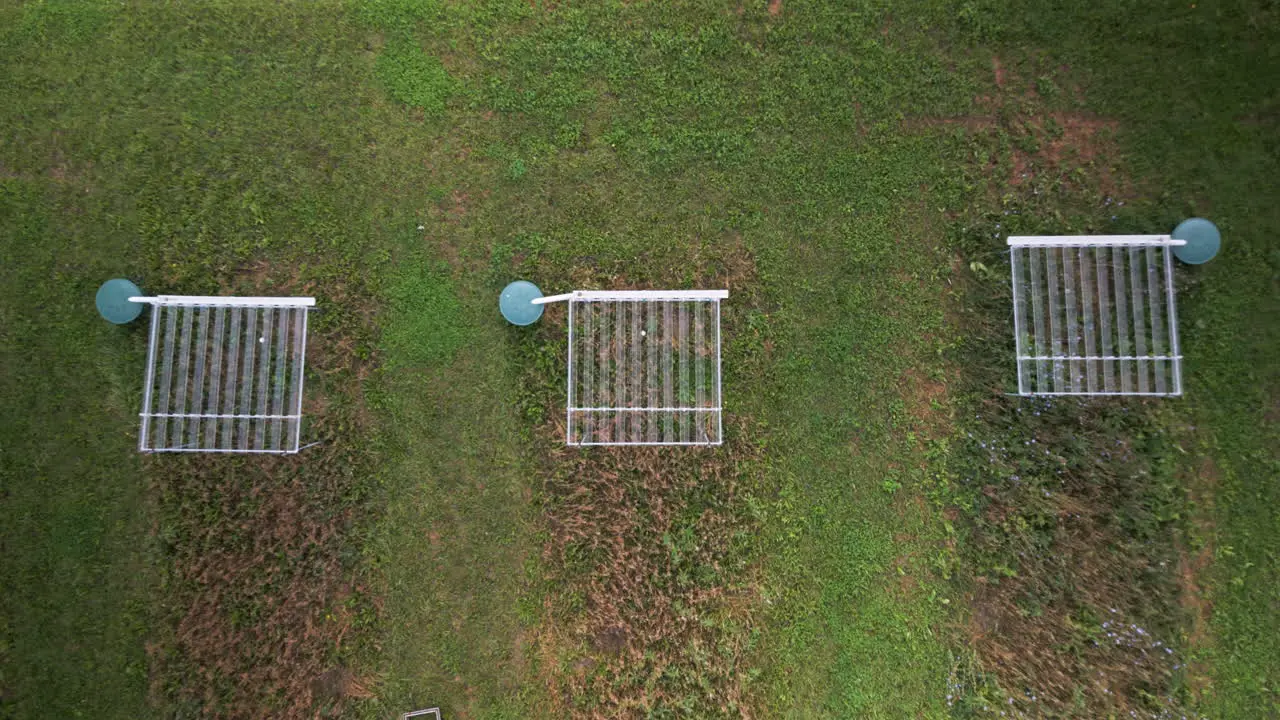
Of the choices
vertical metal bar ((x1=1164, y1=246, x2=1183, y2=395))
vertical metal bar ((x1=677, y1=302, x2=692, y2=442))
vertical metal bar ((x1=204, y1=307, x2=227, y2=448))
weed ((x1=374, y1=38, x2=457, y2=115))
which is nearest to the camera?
vertical metal bar ((x1=1164, y1=246, x2=1183, y2=395))

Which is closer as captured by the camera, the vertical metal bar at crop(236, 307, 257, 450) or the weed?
the vertical metal bar at crop(236, 307, 257, 450)

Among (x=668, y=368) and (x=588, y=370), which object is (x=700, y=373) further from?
(x=588, y=370)

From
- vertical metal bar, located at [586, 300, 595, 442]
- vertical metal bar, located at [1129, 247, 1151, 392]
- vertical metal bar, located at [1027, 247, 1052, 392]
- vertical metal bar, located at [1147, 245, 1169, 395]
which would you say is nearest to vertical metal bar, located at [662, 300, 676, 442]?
vertical metal bar, located at [586, 300, 595, 442]

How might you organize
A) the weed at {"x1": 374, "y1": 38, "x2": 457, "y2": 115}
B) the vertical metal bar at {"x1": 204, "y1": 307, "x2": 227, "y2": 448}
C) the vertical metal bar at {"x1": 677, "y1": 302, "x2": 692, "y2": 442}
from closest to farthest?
the vertical metal bar at {"x1": 204, "y1": 307, "x2": 227, "y2": 448}
the vertical metal bar at {"x1": 677, "y1": 302, "x2": 692, "y2": 442}
the weed at {"x1": 374, "y1": 38, "x2": 457, "y2": 115}

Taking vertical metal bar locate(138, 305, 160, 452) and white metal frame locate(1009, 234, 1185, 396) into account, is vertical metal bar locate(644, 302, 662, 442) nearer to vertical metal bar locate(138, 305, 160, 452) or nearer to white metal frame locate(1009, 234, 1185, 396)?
white metal frame locate(1009, 234, 1185, 396)

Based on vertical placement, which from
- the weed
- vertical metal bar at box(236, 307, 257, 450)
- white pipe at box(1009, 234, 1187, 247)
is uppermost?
the weed

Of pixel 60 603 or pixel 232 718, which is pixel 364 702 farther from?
pixel 60 603

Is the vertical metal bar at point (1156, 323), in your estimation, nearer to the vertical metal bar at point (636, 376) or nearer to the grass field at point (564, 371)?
the grass field at point (564, 371)

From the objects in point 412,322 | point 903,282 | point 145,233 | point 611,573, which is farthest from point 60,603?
point 903,282
